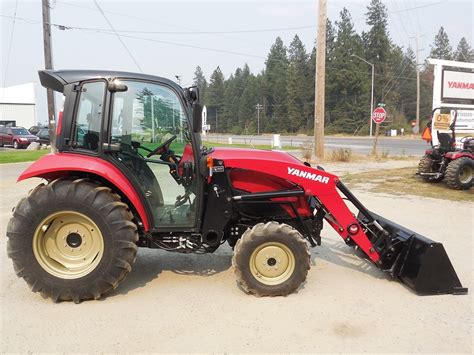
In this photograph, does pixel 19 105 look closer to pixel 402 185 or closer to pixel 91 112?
pixel 402 185

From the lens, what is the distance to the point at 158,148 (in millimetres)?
4395

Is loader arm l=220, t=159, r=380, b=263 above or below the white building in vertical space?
below

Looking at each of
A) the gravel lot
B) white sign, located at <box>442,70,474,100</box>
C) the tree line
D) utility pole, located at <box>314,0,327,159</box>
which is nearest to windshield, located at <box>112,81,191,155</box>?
the gravel lot

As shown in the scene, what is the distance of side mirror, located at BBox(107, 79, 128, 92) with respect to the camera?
161 inches

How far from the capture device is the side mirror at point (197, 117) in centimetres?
400

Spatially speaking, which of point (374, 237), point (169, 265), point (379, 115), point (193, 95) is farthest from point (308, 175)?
point (379, 115)

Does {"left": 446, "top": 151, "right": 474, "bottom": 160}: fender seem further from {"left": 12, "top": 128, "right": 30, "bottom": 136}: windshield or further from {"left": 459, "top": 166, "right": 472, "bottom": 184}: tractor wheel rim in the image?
{"left": 12, "top": 128, "right": 30, "bottom": 136}: windshield

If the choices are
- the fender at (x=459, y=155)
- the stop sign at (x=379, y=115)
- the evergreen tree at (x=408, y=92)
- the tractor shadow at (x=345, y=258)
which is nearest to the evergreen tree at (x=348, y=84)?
the evergreen tree at (x=408, y=92)

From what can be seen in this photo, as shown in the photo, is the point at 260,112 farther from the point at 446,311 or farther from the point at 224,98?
the point at 446,311

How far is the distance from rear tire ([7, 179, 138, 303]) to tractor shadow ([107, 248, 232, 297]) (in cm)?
41

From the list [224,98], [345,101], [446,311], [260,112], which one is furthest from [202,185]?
[224,98]

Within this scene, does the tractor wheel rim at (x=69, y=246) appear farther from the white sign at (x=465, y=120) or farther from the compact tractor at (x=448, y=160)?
the white sign at (x=465, y=120)

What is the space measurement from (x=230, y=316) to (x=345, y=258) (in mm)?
2171

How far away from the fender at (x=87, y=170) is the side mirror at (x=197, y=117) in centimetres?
85
